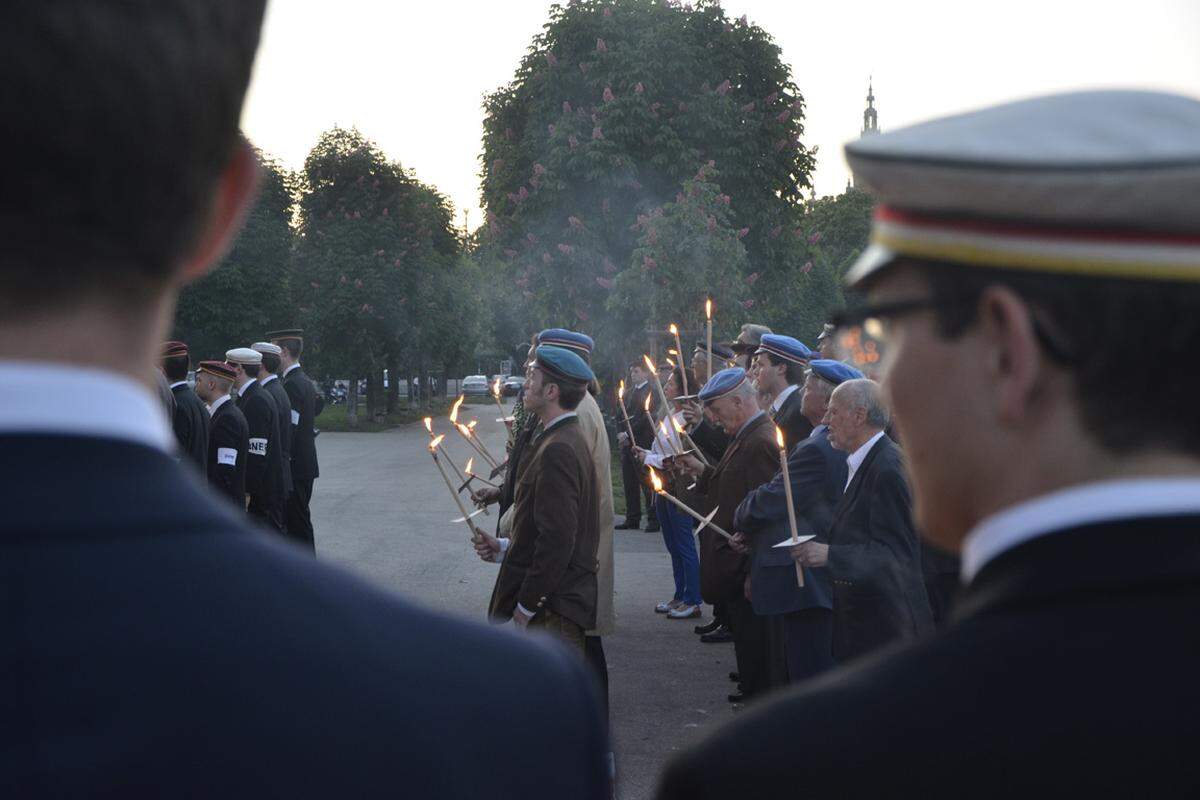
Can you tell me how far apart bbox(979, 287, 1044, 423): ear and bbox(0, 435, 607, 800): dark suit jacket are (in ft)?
1.82

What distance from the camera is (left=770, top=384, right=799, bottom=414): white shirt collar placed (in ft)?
29.1

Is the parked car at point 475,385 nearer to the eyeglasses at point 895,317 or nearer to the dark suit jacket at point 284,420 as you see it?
the dark suit jacket at point 284,420

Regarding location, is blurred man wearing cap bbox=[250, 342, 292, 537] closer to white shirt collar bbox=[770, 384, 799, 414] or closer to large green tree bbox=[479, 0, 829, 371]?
white shirt collar bbox=[770, 384, 799, 414]

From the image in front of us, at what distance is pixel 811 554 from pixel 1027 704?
498cm

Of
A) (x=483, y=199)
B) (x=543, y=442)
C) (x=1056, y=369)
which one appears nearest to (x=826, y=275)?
(x=483, y=199)

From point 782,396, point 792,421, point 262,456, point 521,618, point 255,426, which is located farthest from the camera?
point 255,426

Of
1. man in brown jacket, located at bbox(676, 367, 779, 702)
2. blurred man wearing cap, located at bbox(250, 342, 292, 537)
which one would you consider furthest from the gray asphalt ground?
blurred man wearing cap, located at bbox(250, 342, 292, 537)

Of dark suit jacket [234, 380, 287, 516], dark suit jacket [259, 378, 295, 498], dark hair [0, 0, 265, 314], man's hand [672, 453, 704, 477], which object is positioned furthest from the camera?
dark suit jacket [259, 378, 295, 498]

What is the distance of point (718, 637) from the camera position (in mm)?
10094

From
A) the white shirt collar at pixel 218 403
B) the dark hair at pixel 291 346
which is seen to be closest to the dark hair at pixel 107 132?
the white shirt collar at pixel 218 403

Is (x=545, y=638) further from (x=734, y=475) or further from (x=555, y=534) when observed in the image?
(x=734, y=475)

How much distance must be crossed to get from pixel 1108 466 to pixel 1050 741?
277 mm

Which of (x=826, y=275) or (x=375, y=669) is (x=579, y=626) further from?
(x=826, y=275)

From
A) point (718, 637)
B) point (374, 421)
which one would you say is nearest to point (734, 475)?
point (718, 637)
